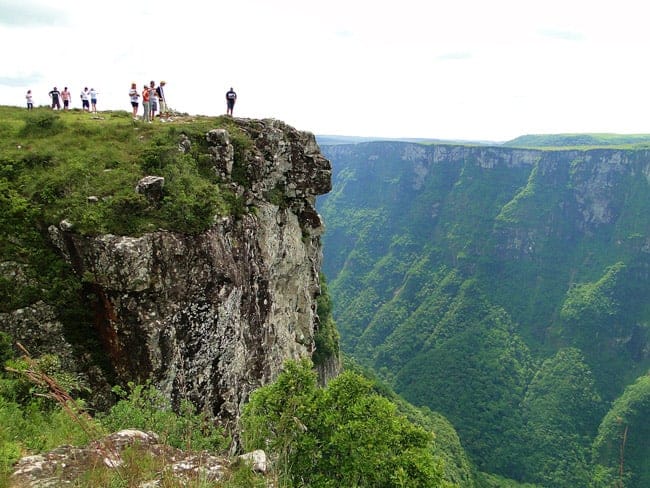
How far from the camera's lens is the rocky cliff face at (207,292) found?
13906 mm

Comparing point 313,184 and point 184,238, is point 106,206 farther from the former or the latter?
point 313,184

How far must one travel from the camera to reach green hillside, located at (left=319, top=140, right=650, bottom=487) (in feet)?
356

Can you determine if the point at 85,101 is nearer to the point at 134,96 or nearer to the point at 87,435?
the point at 134,96

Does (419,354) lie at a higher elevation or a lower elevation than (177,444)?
lower

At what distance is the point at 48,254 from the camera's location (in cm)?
1438

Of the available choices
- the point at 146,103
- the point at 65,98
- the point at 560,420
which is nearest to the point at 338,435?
the point at 146,103

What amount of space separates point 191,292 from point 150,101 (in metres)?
12.9

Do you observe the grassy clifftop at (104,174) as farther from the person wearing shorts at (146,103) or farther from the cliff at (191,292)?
the person wearing shorts at (146,103)

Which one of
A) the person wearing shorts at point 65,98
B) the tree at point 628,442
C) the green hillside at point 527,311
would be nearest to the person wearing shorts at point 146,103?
the person wearing shorts at point 65,98

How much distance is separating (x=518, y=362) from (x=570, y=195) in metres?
76.1

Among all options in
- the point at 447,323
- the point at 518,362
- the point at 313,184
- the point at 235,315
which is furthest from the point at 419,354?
the point at 235,315

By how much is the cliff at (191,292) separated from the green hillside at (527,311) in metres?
97.9

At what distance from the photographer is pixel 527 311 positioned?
153500 millimetres

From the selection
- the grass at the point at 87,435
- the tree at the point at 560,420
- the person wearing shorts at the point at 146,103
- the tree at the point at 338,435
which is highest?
the person wearing shorts at the point at 146,103
